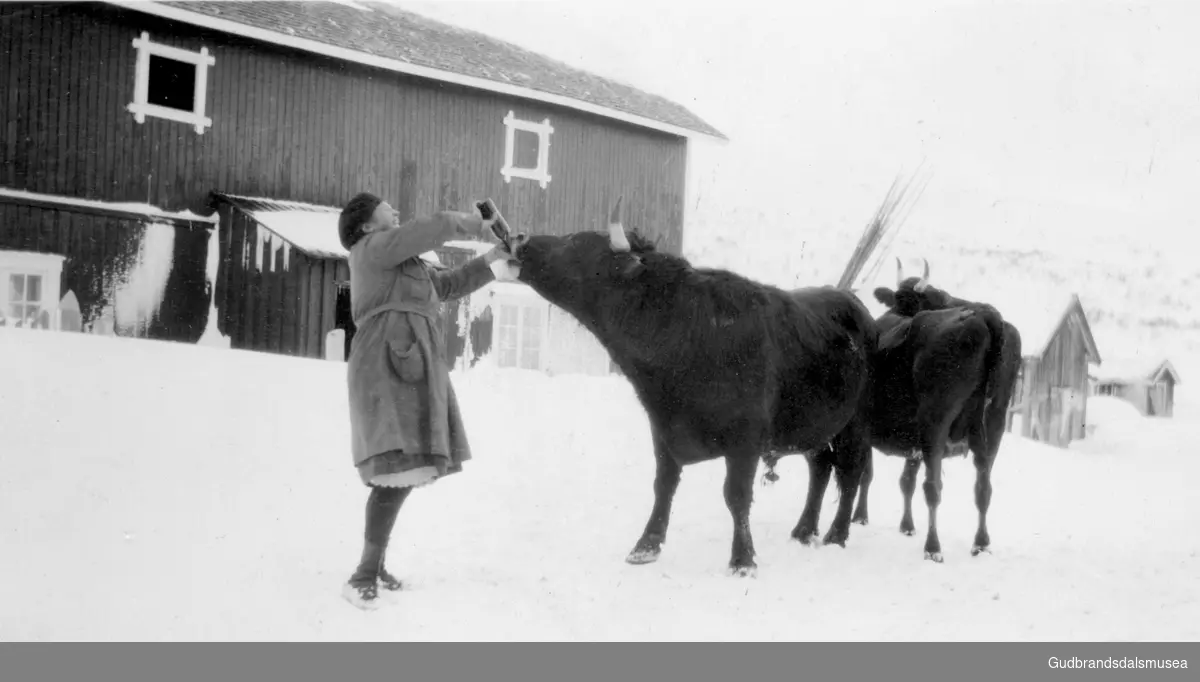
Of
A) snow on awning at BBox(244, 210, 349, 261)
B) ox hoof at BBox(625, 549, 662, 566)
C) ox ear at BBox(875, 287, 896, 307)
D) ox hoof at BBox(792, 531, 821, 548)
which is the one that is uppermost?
snow on awning at BBox(244, 210, 349, 261)

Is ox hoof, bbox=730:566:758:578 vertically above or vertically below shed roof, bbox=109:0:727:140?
below

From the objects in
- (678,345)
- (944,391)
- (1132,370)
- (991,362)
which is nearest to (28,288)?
(678,345)

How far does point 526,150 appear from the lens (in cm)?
1102

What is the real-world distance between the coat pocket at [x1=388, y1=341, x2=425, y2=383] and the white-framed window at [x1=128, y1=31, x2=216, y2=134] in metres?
7.16

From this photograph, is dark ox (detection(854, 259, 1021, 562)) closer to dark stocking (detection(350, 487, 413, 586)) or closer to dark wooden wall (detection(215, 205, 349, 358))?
dark stocking (detection(350, 487, 413, 586))

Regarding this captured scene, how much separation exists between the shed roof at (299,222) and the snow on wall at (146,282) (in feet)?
2.33

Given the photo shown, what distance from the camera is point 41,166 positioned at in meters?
8.49

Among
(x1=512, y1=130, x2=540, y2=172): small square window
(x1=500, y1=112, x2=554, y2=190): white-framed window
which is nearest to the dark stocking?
(x1=500, y1=112, x2=554, y2=190): white-framed window

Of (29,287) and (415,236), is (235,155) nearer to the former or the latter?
(29,287)

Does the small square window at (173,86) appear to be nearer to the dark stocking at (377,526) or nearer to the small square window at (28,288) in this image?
the small square window at (28,288)

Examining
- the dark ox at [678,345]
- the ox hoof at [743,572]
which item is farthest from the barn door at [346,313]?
the ox hoof at [743,572]

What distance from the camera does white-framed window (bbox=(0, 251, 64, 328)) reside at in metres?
7.82

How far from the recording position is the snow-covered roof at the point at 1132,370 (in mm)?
7277

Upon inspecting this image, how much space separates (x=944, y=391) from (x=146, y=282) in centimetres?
761
